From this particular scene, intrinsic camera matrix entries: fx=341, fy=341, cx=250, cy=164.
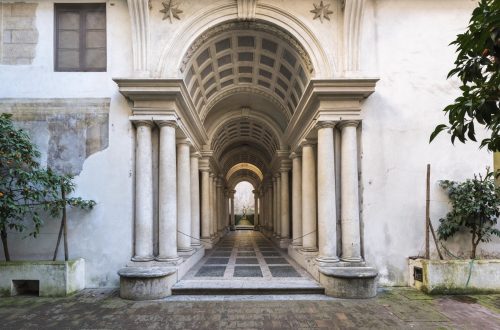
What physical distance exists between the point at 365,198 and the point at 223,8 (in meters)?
6.55

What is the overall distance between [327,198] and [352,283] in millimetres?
2195

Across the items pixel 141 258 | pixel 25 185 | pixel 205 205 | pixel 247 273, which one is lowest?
pixel 247 273

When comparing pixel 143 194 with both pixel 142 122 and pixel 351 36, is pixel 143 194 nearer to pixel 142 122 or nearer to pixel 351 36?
pixel 142 122

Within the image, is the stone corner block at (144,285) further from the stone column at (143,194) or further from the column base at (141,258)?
the stone column at (143,194)

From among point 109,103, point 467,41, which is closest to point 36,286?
point 109,103

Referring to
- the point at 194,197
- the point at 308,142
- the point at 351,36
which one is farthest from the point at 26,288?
the point at 351,36

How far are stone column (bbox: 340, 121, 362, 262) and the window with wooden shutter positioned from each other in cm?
715

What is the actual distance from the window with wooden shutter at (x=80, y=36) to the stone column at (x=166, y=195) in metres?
2.88

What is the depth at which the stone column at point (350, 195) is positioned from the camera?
888 centimetres

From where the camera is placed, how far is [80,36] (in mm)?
9766

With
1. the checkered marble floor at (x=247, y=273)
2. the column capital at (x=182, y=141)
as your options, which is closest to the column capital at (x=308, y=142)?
the column capital at (x=182, y=141)

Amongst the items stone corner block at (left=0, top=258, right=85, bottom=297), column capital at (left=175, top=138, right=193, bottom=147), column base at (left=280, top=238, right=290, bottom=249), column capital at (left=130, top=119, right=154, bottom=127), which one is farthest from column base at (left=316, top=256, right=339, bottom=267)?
column base at (left=280, top=238, right=290, bottom=249)

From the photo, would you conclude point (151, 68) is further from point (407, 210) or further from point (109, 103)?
point (407, 210)

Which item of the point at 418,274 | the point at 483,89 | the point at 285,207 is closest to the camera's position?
the point at 483,89
